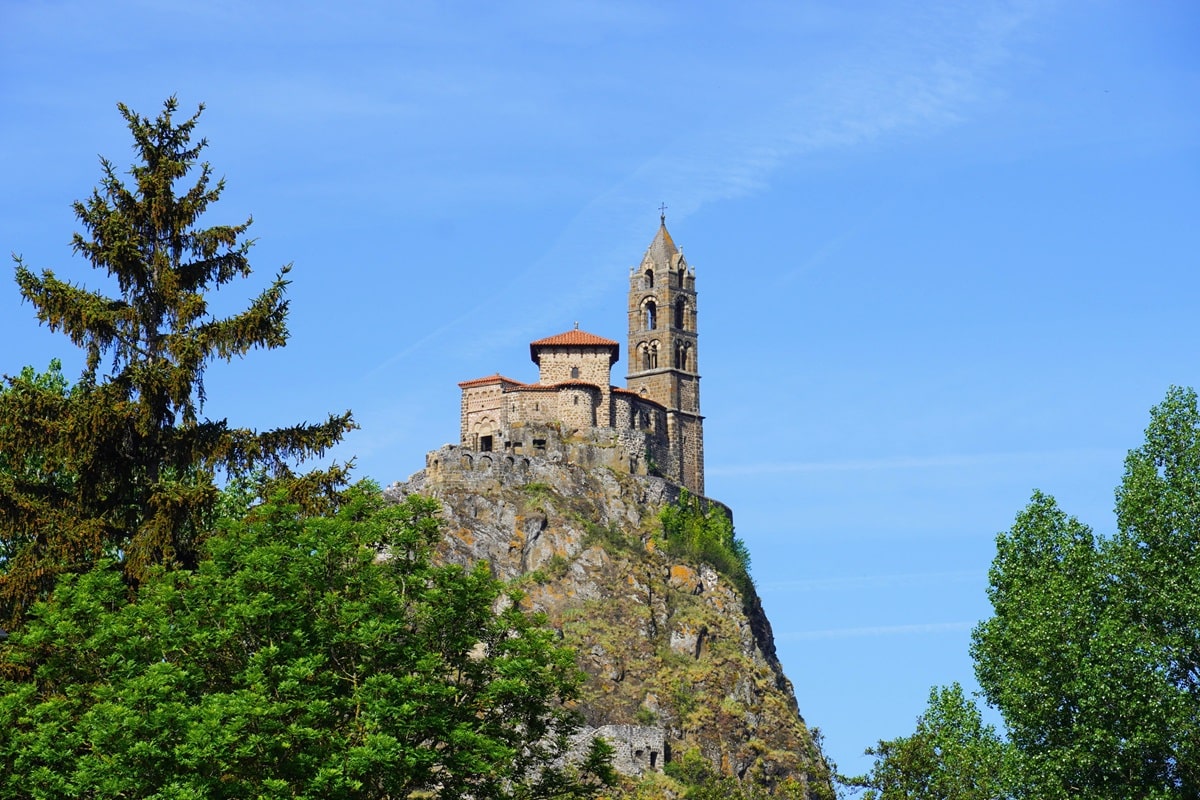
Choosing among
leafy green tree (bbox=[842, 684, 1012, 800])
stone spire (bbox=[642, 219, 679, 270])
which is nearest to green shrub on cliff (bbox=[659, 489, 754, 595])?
stone spire (bbox=[642, 219, 679, 270])

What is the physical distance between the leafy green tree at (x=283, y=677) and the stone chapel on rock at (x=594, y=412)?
2703 inches

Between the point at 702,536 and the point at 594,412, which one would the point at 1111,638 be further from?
the point at 594,412

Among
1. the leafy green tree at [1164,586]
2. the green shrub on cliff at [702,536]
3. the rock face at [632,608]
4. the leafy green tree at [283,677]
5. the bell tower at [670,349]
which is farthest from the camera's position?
the bell tower at [670,349]

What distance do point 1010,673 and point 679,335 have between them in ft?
246

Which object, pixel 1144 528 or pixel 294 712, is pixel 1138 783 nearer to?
pixel 1144 528

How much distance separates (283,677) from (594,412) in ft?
249

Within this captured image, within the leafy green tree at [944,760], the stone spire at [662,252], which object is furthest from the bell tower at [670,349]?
the leafy green tree at [944,760]

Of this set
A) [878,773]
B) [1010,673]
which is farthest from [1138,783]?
[878,773]

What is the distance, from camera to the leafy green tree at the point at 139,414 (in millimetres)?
29266

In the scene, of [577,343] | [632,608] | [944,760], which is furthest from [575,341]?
[944,760]

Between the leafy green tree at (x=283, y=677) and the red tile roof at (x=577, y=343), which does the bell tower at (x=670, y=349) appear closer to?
the red tile roof at (x=577, y=343)

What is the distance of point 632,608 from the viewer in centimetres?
9525

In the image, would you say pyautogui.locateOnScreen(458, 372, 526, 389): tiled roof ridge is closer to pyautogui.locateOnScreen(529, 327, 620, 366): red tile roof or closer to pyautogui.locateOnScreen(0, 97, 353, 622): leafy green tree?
pyautogui.locateOnScreen(529, 327, 620, 366): red tile roof

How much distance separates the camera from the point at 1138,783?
38719 mm
